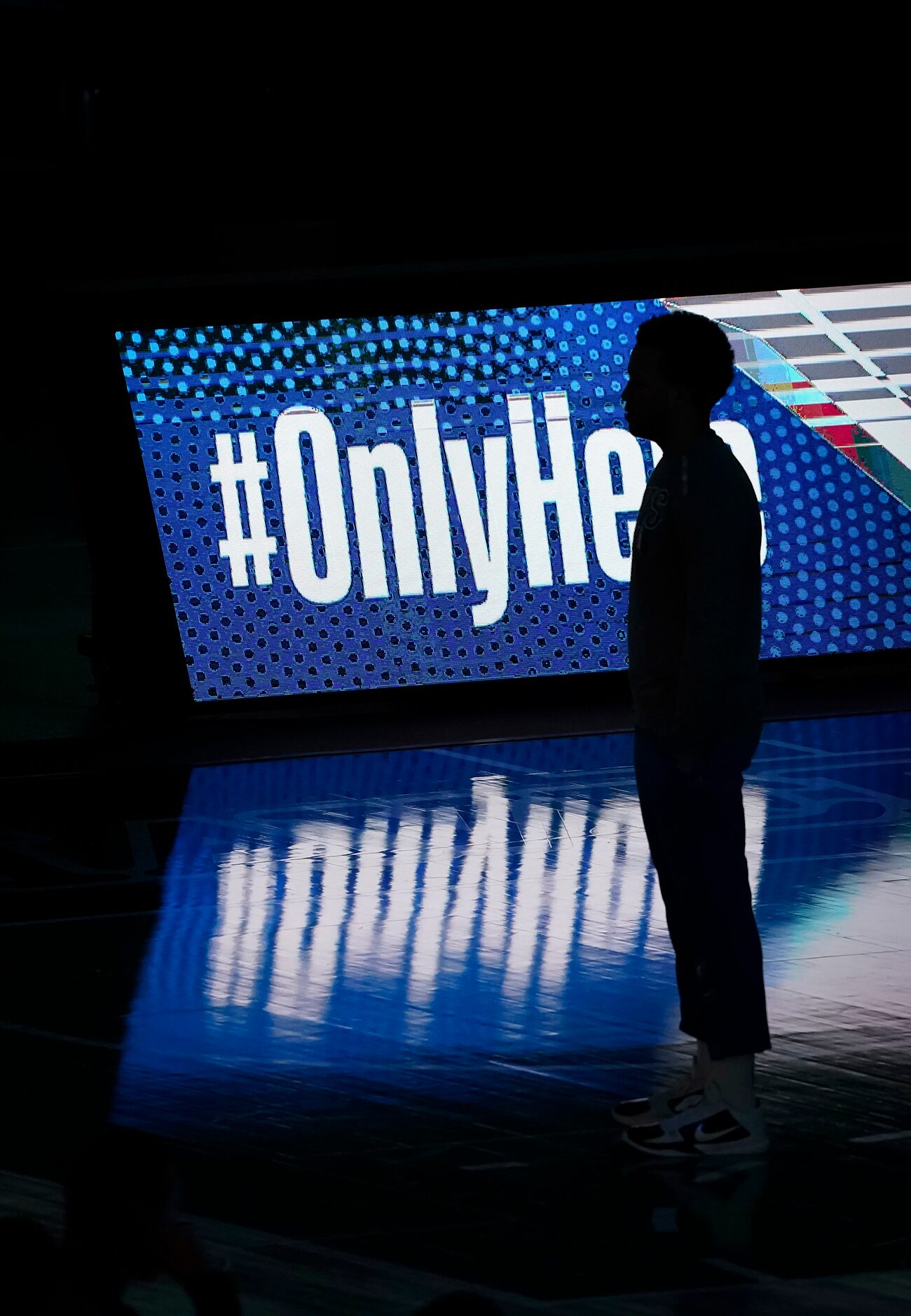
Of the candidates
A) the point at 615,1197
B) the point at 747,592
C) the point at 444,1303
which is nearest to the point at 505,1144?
the point at 615,1197

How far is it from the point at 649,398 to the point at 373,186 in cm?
919

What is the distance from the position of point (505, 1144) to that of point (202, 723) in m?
6.44

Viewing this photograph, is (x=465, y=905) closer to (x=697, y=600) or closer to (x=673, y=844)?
(x=673, y=844)

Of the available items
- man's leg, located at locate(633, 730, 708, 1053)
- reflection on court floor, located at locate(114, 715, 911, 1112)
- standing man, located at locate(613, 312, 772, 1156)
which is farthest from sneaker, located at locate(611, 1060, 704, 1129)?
reflection on court floor, located at locate(114, 715, 911, 1112)

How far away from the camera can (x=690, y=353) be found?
14.7 ft

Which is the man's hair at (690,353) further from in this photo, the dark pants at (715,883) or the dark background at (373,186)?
the dark background at (373,186)

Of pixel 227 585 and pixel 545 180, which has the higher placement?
pixel 545 180

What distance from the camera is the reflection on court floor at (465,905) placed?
550 cm

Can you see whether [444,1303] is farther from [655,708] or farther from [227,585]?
[227,585]

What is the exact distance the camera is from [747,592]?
4.38 meters

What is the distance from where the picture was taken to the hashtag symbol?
424 inches

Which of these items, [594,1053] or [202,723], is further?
[202,723]

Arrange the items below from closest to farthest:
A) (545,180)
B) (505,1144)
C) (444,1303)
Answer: (444,1303) → (505,1144) → (545,180)

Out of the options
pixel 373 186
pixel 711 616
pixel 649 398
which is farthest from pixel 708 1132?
pixel 373 186
